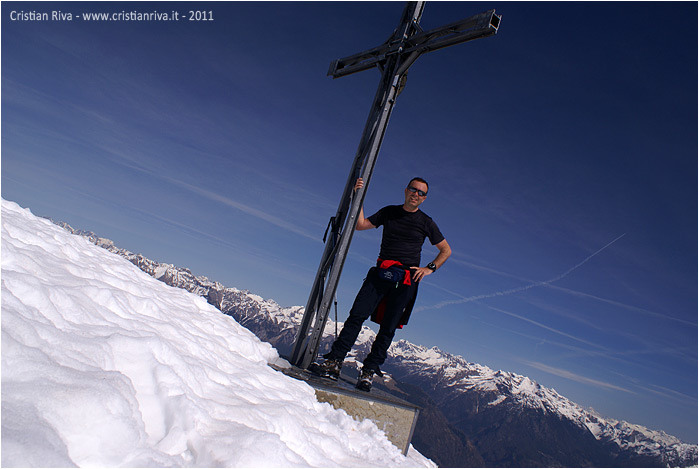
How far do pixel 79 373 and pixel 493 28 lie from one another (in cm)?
687

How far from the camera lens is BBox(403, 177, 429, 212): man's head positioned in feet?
21.4

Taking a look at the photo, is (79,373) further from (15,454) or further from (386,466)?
(386,466)

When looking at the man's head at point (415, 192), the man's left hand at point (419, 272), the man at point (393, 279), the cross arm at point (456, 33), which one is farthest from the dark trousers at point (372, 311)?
the cross arm at point (456, 33)

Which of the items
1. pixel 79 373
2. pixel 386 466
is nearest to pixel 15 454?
pixel 79 373

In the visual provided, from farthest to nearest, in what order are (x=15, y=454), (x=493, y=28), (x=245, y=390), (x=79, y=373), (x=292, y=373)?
(x=493, y=28) → (x=292, y=373) → (x=245, y=390) → (x=79, y=373) → (x=15, y=454)

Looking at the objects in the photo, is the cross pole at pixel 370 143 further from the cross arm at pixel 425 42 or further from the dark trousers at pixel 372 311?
the dark trousers at pixel 372 311

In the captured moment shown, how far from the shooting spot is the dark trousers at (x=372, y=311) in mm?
6414

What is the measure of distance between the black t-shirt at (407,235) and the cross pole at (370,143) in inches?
29.7

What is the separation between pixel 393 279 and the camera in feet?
20.8

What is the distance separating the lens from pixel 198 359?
429 centimetres

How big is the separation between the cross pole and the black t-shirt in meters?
0.76

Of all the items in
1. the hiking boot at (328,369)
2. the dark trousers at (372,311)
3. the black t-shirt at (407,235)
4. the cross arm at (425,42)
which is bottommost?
the hiking boot at (328,369)

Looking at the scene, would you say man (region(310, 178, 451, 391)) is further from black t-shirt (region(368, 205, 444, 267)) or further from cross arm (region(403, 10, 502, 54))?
cross arm (region(403, 10, 502, 54))

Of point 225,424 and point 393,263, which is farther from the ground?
point 393,263
